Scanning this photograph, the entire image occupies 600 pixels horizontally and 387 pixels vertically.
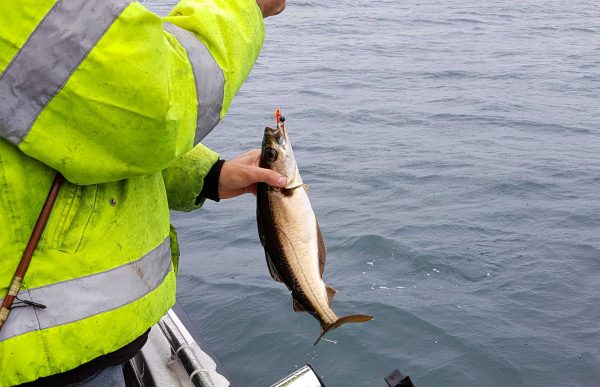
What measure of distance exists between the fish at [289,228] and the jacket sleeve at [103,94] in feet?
2.95

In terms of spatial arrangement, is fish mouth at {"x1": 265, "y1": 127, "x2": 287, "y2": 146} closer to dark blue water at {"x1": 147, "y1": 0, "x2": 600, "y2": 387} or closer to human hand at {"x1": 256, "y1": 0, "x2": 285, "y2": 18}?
human hand at {"x1": 256, "y1": 0, "x2": 285, "y2": 18}

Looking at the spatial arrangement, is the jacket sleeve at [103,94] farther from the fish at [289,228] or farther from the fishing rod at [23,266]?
the fish at [289,228]

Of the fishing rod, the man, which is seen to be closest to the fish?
the man

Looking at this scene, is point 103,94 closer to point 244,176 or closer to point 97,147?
point 97,147

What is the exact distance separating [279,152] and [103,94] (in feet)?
3.92

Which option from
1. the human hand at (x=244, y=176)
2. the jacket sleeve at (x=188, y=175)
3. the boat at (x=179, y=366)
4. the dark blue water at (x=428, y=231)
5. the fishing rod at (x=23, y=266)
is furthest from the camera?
the dark blue water at (x=428, y=231)

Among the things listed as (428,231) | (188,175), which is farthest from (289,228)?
(428,231)

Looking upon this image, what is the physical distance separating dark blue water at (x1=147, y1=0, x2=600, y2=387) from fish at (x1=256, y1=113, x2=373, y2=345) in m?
2.54

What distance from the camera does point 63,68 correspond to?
5.25 ft

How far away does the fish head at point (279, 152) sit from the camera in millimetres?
2748

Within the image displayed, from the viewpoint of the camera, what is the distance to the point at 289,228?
282 cm

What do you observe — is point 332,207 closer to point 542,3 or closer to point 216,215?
point 216,215

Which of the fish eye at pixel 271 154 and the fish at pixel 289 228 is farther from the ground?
the fish eye at pixel 271 154

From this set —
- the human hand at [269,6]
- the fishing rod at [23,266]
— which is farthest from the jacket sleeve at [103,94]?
the human hand at [269,6]
